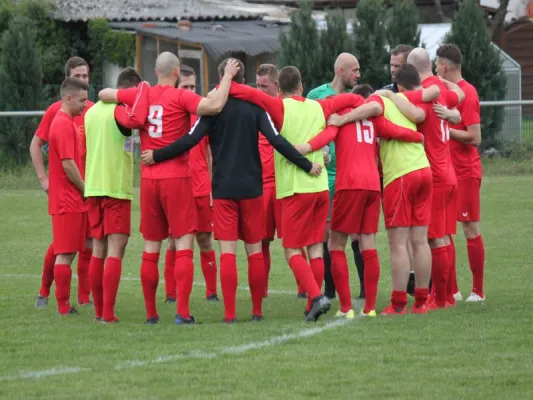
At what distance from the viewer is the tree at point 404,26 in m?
28.5

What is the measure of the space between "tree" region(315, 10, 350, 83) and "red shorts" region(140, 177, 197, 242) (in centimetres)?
1849

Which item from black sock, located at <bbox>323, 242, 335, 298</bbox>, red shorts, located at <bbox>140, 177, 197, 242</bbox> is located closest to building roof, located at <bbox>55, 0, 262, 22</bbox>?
black sock, located at <bbox>323, 242, 335, 298</bbox>

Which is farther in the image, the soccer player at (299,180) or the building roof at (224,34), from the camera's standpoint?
the building roof at (224,34)

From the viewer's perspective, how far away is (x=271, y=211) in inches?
470

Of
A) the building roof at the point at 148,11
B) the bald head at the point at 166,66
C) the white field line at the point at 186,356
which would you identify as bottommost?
the white field line at the point at 186,356

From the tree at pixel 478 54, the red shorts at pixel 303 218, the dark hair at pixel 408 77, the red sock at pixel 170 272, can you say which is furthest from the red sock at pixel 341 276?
the tree at pixel 478 54

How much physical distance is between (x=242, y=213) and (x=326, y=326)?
1.18 metres

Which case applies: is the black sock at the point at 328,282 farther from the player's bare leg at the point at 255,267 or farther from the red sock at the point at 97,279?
the red sock at the point at 97,279

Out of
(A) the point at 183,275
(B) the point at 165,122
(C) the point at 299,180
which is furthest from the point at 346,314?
(B) the point at 165,122

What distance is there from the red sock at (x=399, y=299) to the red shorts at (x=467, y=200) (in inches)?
52.5

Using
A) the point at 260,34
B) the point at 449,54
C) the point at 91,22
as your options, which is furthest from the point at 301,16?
the point at 449,54

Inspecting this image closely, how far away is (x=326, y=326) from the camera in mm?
9617

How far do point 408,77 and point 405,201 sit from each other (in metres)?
1.08

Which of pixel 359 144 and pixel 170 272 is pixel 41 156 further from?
pixel 359 144
